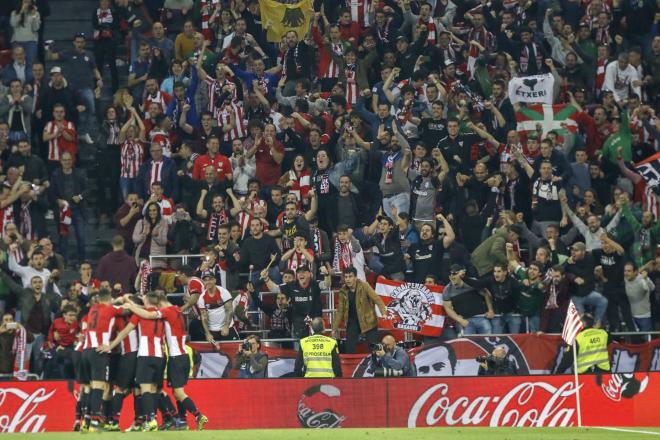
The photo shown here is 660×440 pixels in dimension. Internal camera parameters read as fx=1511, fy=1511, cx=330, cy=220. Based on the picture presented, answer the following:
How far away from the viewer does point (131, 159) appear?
95.1 feet

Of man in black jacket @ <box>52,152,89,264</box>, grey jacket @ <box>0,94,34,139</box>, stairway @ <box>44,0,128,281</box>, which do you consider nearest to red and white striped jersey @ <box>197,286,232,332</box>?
stairway @ <box>44,0,128,281</box>

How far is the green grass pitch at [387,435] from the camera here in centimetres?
1983

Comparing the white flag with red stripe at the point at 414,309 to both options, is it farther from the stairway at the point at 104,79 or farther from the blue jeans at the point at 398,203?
the stairway at the point at 104,79

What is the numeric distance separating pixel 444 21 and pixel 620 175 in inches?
218

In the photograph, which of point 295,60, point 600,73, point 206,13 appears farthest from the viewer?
point 206,13

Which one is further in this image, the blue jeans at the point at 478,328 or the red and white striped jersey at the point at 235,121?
the red and white striped jersey at the point at 235,121

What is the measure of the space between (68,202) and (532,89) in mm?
9133

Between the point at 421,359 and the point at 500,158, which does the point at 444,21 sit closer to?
the point at 500,158

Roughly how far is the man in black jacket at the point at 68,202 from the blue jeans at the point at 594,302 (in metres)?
9.41

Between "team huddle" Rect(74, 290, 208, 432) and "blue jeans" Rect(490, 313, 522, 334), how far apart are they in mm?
6224

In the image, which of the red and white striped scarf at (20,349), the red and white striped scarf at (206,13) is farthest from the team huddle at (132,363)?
the red and white striped scarf at (206,13)

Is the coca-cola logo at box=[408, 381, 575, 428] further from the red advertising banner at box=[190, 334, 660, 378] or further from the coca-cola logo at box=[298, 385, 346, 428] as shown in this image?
the red advertising banner at box=[190, 334, 660, 378]

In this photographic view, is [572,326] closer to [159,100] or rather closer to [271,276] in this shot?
[271,276]

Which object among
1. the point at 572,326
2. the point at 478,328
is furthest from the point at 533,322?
the point at 572,326
